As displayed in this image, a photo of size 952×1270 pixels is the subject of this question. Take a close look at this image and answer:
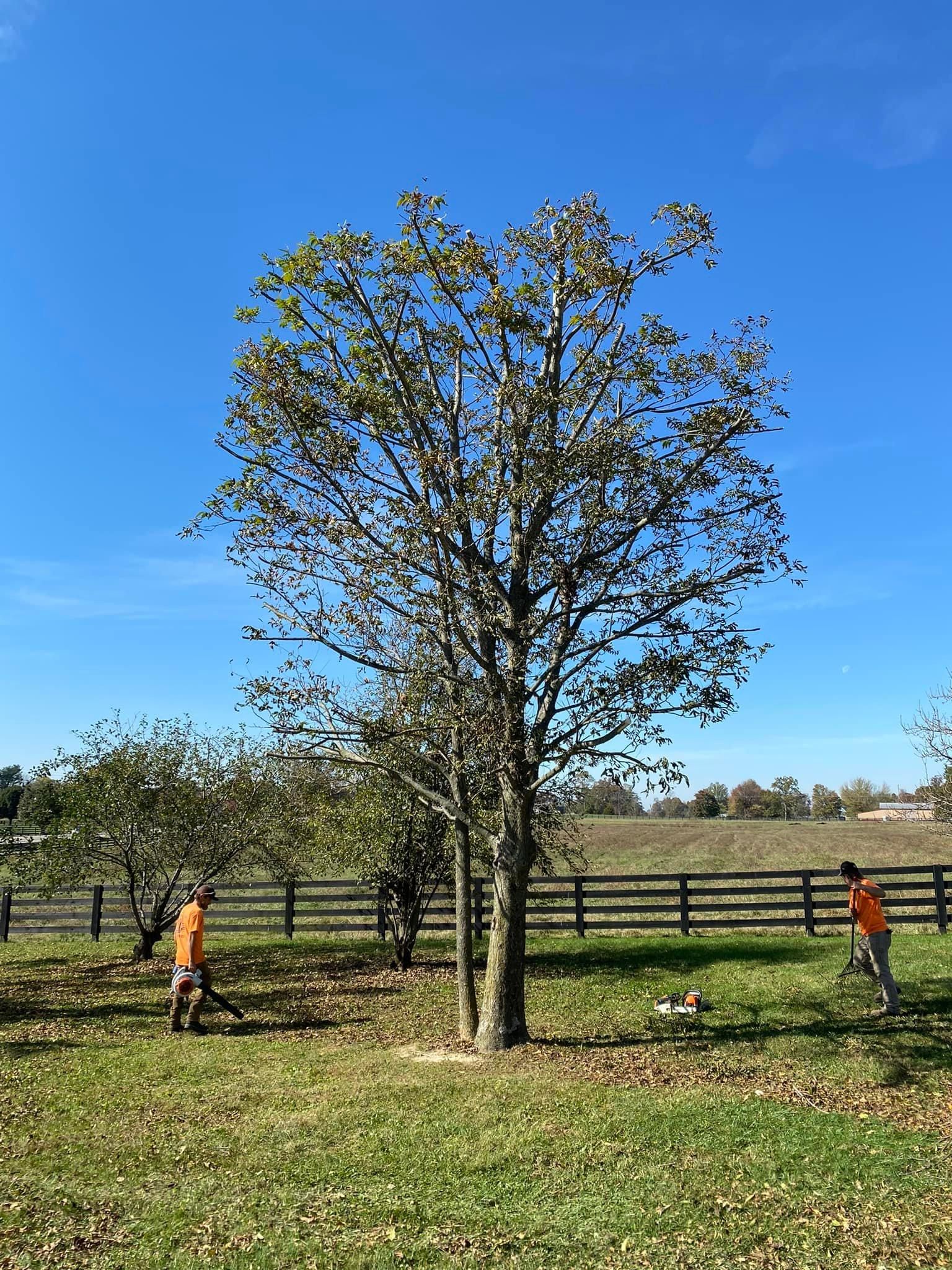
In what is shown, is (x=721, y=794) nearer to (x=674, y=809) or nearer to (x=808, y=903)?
(x=674, y=809)

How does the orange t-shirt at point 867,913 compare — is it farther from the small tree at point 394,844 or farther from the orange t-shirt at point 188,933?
the orange t-shirt at point 188,933

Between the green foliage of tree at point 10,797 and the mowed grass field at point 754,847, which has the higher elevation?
the green foliage of tree at point 10,797

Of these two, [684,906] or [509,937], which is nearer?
[509,937]

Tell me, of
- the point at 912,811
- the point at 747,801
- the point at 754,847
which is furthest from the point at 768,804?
the point at 912,811

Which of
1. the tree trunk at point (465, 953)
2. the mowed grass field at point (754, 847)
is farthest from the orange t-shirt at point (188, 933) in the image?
the mowed grass field at point (754, 847)

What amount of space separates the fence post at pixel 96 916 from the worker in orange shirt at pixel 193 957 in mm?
10127

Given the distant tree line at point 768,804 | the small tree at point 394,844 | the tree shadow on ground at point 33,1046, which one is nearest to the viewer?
the tree shadow on ground at point 33,1046

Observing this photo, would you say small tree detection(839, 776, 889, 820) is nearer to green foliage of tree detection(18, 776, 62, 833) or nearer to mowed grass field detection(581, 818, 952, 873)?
mowed grass field detection(581, 818, 952, 873)

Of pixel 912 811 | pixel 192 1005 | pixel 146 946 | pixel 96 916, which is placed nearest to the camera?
pixel 192 1005

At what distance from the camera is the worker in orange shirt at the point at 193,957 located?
35.8 ft

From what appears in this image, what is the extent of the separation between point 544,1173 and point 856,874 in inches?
252

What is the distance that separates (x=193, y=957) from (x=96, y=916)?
1120 cm

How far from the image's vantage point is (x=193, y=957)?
11094 millimetres

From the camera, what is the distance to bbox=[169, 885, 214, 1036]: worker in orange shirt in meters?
10.9
